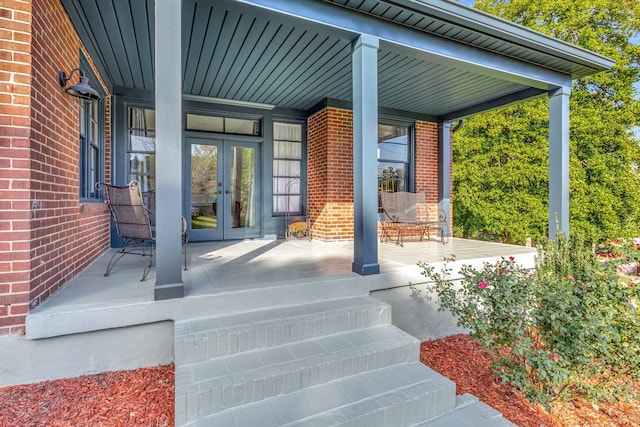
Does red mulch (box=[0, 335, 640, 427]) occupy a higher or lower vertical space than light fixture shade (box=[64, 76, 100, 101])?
lower

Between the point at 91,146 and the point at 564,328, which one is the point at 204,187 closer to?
the point at 91,146

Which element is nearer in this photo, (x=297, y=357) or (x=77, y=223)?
(x=297, y=357)

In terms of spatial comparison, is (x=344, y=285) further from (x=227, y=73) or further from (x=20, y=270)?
(x=227, y=73)

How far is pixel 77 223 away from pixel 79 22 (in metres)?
1.87

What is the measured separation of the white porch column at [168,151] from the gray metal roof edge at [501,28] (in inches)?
74.0

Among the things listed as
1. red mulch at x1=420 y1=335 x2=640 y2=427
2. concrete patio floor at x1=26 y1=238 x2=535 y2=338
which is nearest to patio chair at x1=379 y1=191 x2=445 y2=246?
concrete patio floor at x1=26 y1=238 x2=535 y2=338

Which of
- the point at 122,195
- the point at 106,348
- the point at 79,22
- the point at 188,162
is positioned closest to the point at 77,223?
→ the point at 122,195

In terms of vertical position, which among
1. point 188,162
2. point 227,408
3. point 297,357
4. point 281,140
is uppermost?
point 281,140

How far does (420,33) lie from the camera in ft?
11.1

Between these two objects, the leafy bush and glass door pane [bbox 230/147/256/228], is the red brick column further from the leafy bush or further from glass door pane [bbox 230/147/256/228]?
the leafy bush

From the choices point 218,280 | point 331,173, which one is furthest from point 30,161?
point 331,173

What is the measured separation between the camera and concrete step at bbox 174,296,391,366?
79.7 inches

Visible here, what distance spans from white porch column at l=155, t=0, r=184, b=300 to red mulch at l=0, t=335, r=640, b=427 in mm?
582

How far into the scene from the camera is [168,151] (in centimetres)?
231
